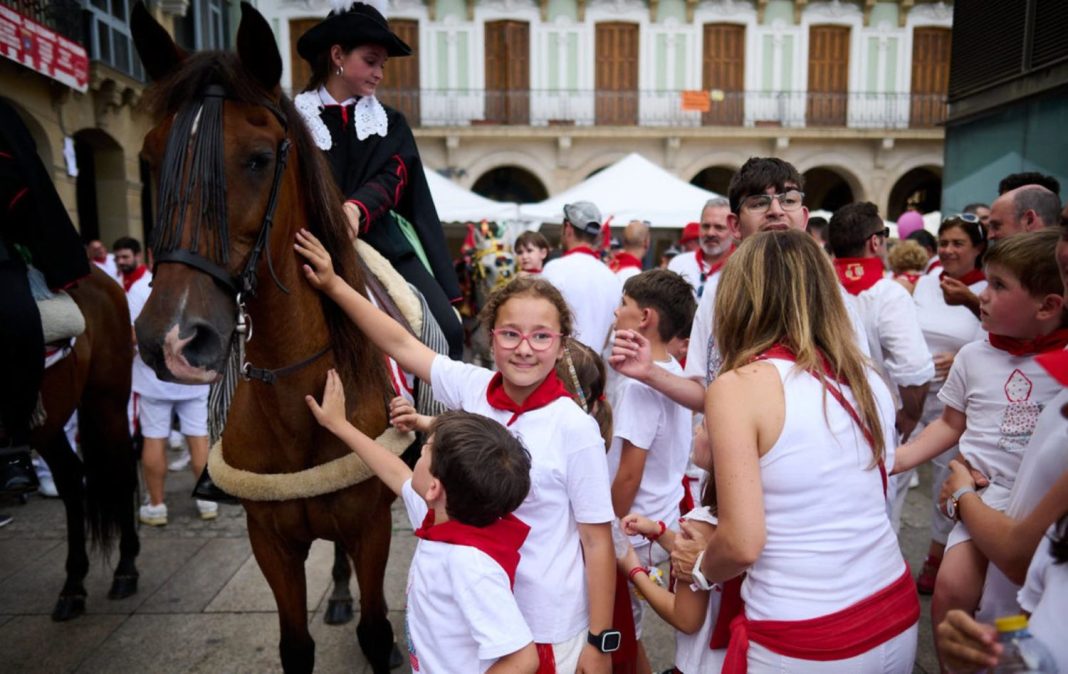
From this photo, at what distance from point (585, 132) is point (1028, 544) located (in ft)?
60.9

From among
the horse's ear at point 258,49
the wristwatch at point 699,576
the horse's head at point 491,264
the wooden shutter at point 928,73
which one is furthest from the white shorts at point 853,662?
the wooden shutter at point 928,73

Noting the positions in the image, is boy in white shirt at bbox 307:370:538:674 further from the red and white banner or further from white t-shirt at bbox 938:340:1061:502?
the red and white banner

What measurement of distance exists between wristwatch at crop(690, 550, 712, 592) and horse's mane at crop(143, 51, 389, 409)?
50.3 inches

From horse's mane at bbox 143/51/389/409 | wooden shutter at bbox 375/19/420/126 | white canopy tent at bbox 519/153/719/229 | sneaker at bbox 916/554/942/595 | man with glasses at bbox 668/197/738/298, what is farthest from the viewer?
wooden shutter at bbox 375/19/420/126

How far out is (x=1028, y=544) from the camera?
1.50 meters

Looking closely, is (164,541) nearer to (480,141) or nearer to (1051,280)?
(1051,280)

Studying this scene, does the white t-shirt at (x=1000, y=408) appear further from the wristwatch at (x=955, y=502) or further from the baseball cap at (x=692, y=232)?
Answer: the baseball cap at (x=692, y=232)

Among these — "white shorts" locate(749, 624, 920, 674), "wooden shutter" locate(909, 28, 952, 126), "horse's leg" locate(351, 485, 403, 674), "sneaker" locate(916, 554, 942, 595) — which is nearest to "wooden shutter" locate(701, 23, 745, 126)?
"wooden shutter" locate(909, 28, 952, 126)

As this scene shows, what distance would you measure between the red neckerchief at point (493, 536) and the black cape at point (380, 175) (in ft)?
4.75

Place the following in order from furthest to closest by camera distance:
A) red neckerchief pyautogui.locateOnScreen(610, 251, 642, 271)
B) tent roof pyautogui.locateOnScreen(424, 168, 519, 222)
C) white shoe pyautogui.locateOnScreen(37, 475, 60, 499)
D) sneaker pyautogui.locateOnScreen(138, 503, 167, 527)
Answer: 1. tent roof pyautogui.locateOnScreen(424, 168, 519, 222)
2. red neckerchief pyautogui.locateOnScreen(610, 251, 642, 271)
3. white shoe pyautogui.locateOnScreen(37, 475, 60, 499)
4. sneaker pyautogui.locateOnScreen(138, 503, 167, 527)

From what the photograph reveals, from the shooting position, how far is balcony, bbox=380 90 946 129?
19047 mm

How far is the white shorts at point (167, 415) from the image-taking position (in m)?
5.07

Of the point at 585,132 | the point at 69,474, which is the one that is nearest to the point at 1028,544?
the point at 69,474

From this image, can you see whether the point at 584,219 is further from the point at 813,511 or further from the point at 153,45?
the point at 813,511
